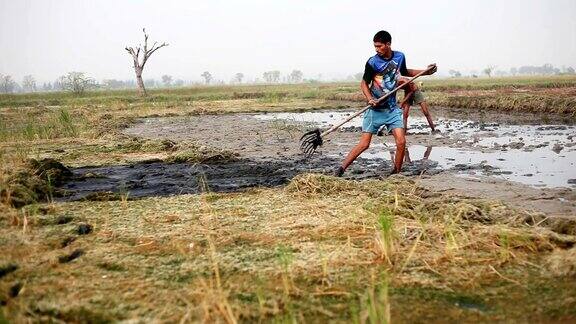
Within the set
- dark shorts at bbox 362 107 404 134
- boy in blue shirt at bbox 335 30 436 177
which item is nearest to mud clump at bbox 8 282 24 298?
boy in blue shirt at bbox 335 30 436 177

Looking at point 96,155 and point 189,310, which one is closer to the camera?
point 189,310

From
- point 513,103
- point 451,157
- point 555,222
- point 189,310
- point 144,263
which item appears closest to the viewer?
point 189,310

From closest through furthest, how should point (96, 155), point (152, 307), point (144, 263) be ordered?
1. point (152, 307)
2. point (144, 263)
3. point (96, 155)

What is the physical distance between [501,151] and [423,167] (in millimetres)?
2108

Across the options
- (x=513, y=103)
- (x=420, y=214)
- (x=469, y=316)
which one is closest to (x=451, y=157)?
(x=420, y=214)

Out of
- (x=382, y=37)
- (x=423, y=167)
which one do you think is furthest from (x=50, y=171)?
(x=423, y=167)

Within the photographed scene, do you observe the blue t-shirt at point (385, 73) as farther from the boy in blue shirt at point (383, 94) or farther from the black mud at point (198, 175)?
the black mud at point (198, 175)

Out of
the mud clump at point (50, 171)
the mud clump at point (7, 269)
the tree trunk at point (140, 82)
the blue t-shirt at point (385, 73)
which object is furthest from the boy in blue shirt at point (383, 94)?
the tree trunk at point (140, 82)

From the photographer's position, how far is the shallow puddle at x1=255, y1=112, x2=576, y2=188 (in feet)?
18.7

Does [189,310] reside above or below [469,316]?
above

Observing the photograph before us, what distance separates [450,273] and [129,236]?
2.34m

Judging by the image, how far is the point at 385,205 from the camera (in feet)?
12.5

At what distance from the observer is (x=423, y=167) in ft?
21.1

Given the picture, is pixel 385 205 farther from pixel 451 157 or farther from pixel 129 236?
pixel 451 157
